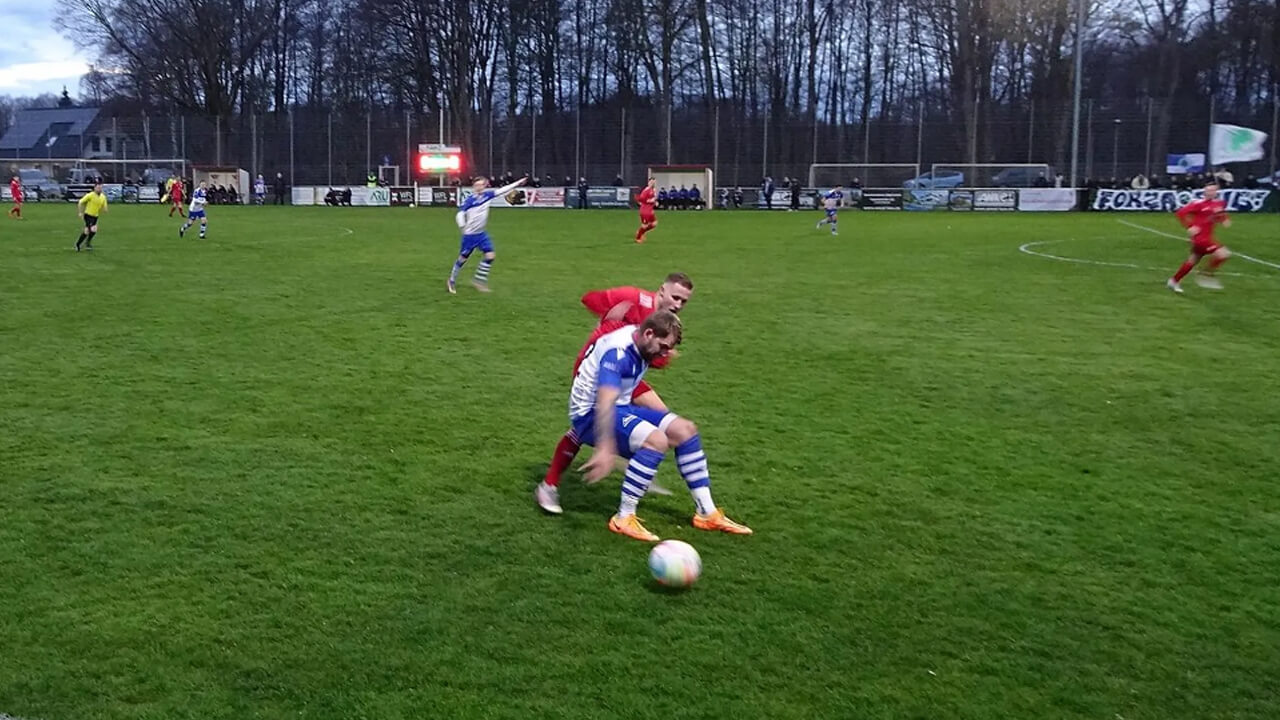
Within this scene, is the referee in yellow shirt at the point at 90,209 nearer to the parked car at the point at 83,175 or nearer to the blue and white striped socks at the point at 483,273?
the blue and white striped socks at the point at 483,273

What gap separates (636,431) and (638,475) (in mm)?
248

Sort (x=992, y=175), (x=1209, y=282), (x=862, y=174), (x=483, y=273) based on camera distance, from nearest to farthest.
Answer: (x=483, y=273)
(x=1209, y=282)
(x=992, y=175)
(x=862, y=174)

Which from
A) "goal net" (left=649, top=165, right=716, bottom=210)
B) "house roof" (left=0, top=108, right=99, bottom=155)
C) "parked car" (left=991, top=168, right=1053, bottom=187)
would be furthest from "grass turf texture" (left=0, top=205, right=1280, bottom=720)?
"house roof" (left=0, top=108, right=99, bottom=155)

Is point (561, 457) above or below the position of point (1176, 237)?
below

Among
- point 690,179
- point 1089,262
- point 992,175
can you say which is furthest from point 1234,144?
point 1089,262

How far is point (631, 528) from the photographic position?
5.85 metres

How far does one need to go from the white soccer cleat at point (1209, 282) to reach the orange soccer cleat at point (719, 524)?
13.8m

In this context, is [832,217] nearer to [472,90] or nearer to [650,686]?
[650,686]

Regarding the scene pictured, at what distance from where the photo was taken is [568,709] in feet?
12.9

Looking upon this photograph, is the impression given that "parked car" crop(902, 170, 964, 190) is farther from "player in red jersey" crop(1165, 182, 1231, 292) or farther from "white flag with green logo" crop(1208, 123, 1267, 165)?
"player in red jersey" crop(1165, 182, 1231, 292)

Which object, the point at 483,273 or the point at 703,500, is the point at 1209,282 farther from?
the point at 703,500

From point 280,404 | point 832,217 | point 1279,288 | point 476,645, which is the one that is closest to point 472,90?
point 832,217

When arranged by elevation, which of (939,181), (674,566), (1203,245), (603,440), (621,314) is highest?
(939,181)

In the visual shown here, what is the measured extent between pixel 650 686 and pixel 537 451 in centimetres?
361
